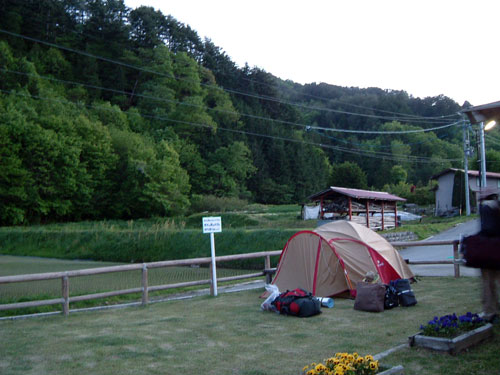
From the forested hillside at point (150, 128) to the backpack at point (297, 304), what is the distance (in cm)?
2800

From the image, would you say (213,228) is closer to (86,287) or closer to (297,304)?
(297,304)

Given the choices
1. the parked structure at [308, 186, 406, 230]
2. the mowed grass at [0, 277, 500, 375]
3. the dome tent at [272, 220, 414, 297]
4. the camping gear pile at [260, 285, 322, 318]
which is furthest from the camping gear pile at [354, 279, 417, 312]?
the parked structure at [308, 186, 406, 230]

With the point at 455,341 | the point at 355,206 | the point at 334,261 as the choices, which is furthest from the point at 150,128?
the point at 455,341

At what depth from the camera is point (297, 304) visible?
8.70 meters

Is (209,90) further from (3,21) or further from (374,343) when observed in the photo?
(374,343)

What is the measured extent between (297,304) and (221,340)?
2.06m

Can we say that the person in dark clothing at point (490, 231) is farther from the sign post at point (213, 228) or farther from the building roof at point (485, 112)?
the sign post at point (213, 228)

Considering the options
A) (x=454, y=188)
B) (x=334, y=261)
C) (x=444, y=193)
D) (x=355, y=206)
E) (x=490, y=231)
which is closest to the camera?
(x=490, y=231)

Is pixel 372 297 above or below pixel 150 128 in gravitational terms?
below

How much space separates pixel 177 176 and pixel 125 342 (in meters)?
49.6

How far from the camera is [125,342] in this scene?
23.1ft

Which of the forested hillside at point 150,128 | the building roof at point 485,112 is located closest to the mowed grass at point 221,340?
the building roof at point 485,112

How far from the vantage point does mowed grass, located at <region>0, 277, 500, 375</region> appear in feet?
18.6

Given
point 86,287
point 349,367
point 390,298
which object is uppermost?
point 349,367
